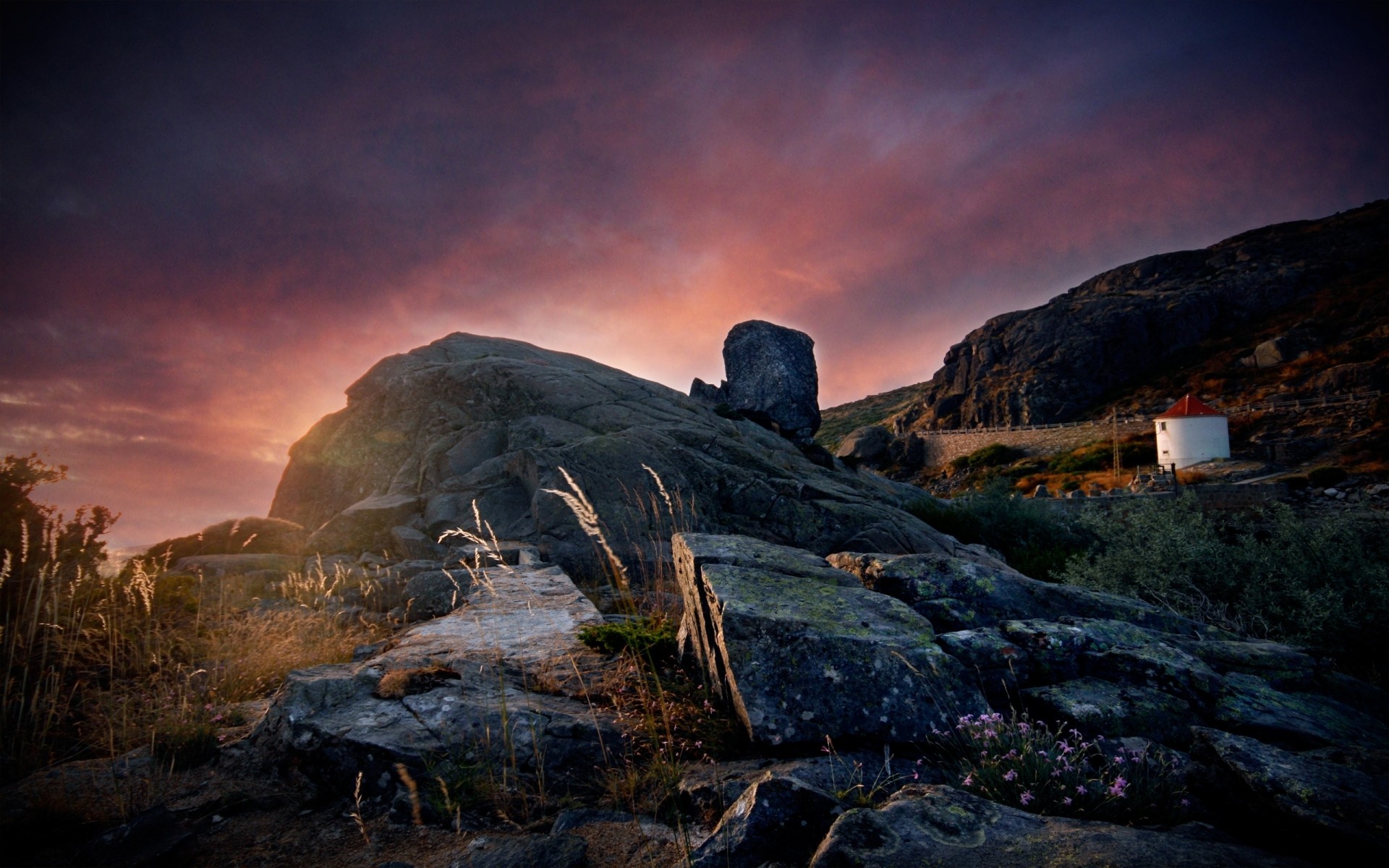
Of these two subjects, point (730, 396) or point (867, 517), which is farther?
point (730, 396)

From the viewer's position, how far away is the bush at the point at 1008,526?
61.1 ft

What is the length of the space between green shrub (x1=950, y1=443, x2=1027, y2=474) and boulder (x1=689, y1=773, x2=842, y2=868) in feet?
229

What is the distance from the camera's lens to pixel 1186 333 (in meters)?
96.9

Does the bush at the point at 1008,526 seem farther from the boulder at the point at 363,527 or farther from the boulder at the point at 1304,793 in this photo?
the boulder at the point at 1304,793

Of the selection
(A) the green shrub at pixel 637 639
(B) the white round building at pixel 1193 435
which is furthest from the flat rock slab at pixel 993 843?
(B) the white round building at pixel 1193 435

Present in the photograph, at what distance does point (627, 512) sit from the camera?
13195 millimetres

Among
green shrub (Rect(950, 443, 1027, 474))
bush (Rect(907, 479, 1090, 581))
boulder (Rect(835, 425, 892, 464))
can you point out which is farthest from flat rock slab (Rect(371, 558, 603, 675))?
green shrub (Rect(950, 443, 1027, 474))

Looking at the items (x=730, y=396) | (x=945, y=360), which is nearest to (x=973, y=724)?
(x=730, y=396)

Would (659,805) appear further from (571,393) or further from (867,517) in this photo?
(571,393)

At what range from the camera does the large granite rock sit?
4.33 meters

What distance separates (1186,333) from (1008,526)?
107m

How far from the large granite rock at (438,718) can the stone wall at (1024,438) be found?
69.9m

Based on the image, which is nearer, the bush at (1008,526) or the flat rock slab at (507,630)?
the flat rock slab at (507,630)

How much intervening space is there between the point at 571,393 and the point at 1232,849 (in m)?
17.1
